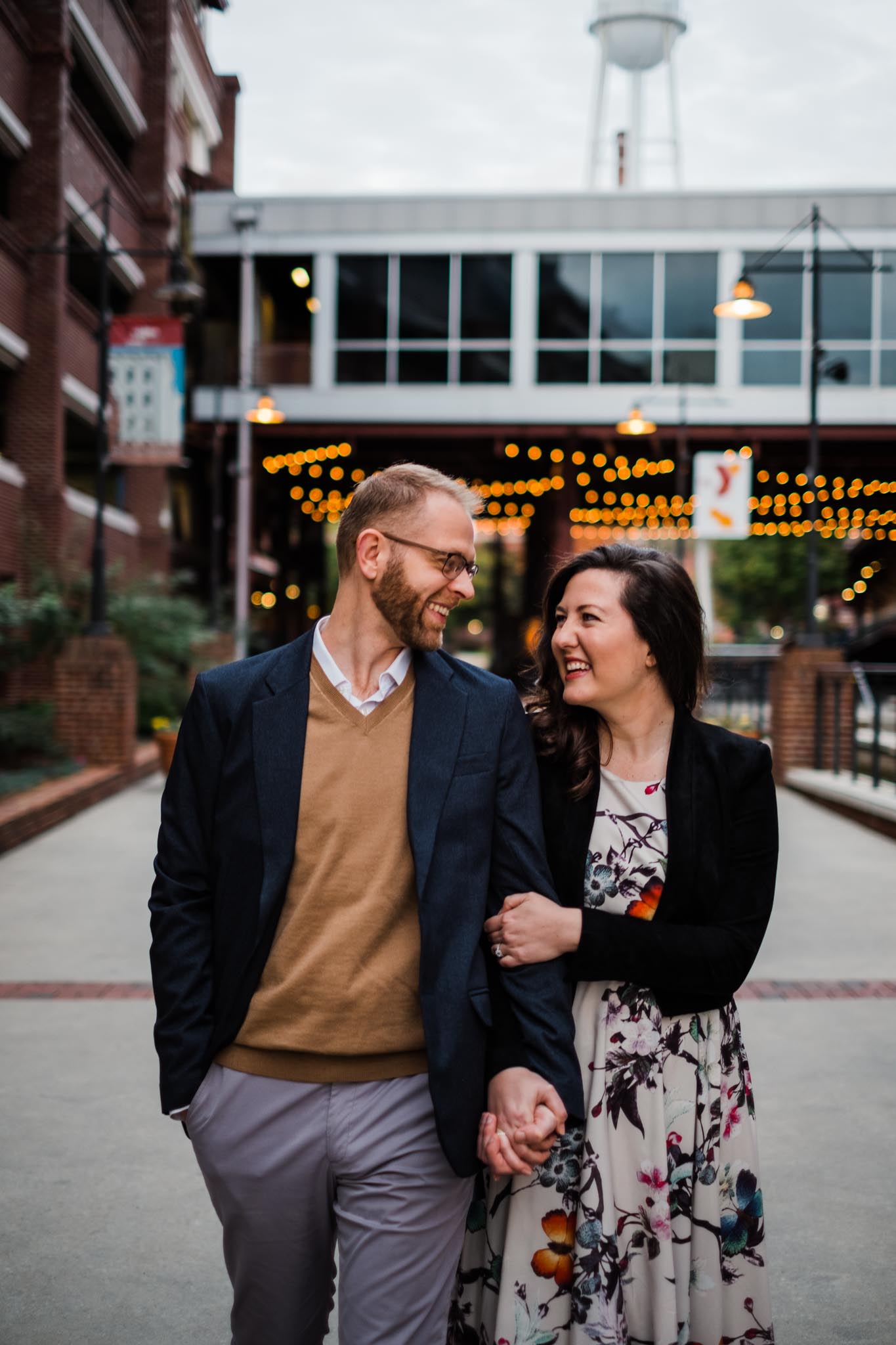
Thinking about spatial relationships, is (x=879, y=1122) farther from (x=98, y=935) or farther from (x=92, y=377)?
(x=92, y=377)

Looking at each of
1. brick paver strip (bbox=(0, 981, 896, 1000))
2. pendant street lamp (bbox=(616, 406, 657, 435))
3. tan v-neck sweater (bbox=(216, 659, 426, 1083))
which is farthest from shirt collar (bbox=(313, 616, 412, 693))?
pendant street lamp (bbox=(616, 406, 657, 435))

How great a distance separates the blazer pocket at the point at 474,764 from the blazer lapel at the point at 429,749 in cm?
2

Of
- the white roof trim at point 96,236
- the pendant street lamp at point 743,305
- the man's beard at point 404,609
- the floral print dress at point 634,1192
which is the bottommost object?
the floral print dress at point 634,1192

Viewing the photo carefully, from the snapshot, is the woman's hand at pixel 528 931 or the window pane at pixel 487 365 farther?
the window pane at pixel 487 365

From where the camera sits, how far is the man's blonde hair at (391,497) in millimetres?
2305

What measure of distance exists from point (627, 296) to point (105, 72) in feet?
38.9

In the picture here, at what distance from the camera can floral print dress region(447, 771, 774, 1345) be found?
241 cm

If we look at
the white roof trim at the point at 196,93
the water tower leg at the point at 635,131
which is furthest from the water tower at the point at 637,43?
the white roof trim at the point at 196,93

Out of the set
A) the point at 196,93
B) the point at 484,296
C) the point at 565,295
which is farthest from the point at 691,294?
the point at 196,93

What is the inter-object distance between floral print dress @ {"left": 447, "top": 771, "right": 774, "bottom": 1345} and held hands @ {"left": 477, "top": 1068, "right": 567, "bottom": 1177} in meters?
0.25

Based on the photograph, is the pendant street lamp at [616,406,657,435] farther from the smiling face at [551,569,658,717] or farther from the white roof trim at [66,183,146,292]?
the smiling face at [551,569,658,717]

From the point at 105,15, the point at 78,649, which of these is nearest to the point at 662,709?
the point at 78,649

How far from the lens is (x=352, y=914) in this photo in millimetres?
2199

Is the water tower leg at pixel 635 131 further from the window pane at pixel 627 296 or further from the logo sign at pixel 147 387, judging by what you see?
the logo sign at pixel 147 387
